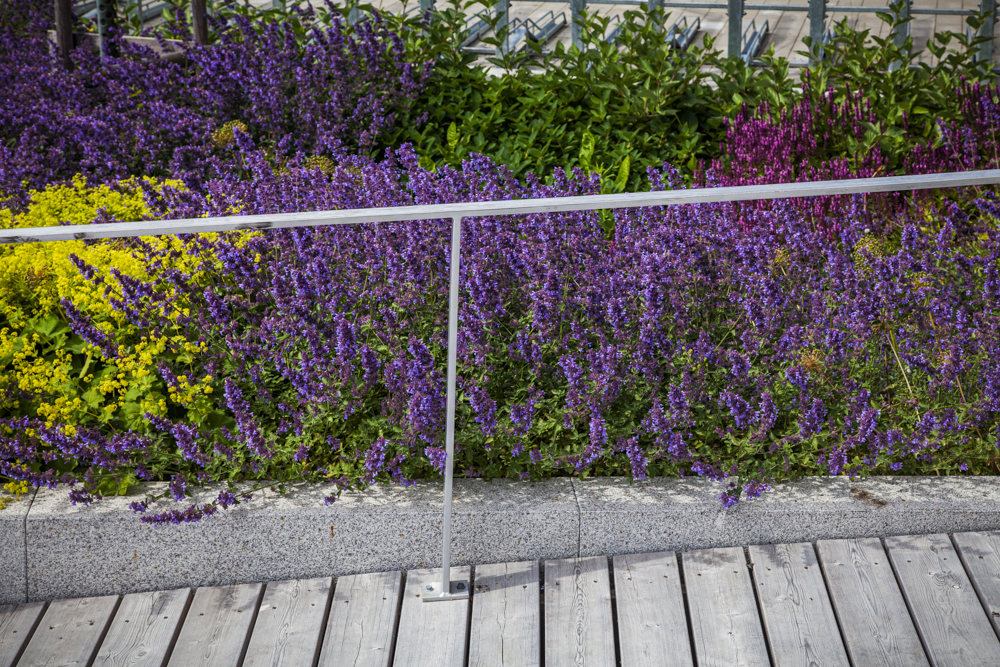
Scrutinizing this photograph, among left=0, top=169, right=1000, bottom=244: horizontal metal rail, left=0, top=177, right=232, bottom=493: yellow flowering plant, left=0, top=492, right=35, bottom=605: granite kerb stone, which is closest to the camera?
left=0, top=169, right=1000, bottom=244: horizontal metal rail

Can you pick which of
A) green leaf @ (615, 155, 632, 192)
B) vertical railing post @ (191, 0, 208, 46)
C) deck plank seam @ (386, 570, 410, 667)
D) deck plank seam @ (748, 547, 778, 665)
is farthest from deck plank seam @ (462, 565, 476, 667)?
vertical railing post @ (191, 0, 208, 46)

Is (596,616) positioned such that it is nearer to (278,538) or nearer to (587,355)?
(587,355)

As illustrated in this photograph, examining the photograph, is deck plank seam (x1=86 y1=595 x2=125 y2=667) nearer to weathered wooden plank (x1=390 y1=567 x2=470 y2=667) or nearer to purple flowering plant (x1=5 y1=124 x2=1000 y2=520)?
purple flowering plant (x1=5 y1=124 x2=1000 y2=520)

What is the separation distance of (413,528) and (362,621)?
0.29 meters

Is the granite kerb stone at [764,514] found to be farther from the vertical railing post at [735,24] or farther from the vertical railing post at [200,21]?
the vertical railing post at [735,24]

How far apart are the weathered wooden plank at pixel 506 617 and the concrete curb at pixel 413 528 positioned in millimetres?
72

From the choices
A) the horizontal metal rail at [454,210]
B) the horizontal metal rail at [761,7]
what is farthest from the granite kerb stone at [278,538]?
the horizontal metal rail at [761,7]

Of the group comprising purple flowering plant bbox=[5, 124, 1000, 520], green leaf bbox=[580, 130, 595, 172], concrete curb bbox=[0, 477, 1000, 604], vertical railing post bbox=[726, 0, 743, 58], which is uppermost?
vertical railing post bbox=[726, 0, 743, 58]

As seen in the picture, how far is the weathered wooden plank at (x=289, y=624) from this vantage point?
2381 mm

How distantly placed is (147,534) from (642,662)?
1.38 meters

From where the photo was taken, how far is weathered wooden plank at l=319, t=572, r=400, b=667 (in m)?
2.38

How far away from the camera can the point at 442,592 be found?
2.56 m

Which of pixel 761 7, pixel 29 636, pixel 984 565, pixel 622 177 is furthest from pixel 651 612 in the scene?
pixel 761 7

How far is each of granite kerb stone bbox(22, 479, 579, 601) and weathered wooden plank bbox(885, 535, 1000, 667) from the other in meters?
0.91
